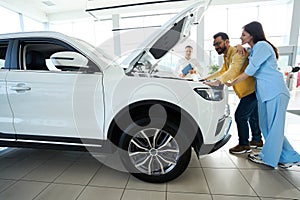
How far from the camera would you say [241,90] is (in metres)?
2.11

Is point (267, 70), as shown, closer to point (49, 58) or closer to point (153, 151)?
point (153, 151)

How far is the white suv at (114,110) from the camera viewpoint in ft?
5.01

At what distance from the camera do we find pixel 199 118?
4.93 ft

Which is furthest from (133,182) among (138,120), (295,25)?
(295,25)

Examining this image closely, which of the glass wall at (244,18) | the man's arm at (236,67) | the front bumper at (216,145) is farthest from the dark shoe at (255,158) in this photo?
the glass wall at (244,18)

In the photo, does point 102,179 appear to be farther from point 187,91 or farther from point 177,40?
point 177,40

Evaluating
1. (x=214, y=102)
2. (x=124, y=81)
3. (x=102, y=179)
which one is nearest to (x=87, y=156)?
(x=102, y=179)

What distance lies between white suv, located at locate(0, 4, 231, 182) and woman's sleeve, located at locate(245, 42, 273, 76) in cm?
41

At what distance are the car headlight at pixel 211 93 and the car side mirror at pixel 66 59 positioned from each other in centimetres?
125

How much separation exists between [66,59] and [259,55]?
1.98 metres

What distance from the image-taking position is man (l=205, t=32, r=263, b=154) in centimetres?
198

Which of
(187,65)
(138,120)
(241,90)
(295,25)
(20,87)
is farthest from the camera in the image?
(295,25)

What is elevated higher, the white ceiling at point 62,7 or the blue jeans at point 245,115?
the white ceiling at point 62,7

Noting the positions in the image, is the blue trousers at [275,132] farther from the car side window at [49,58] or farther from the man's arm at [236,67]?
the car side window at [49,58]
